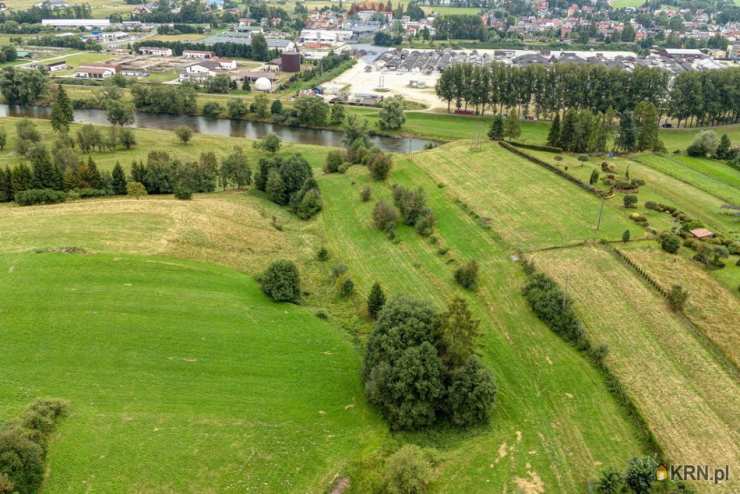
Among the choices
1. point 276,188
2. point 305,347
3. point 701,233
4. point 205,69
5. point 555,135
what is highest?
point 205,69

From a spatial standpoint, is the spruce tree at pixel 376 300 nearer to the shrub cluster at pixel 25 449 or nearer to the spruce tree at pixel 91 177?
the shrub cluster at pixel 25 449

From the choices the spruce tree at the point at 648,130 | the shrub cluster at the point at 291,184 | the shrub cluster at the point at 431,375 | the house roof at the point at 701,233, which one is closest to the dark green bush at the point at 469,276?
the shrub cluster at the point at 431,375

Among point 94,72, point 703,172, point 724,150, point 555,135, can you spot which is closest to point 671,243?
point 703,172

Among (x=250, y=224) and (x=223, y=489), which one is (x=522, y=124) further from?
(x=223, y=489)

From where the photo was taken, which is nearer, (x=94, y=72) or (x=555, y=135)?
(x=555, y=135)

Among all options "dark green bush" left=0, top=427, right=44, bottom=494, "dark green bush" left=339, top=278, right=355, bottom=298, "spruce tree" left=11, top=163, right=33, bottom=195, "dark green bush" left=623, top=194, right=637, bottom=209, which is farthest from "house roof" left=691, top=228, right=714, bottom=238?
"spruce tree" left=11, top=163, right=33, bottom=195

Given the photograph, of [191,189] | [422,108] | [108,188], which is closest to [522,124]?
[422,108]

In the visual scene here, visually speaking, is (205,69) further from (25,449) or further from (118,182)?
(25,449)

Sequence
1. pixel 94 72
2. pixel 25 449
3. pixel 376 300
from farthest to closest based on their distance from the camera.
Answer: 1. pixel 94 72
2. pixel 376 300
3. pixel 25 449

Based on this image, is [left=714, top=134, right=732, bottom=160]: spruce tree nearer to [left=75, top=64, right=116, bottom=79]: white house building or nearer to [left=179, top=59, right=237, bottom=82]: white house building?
[left=179, top=59, right=237, bottom=82]: white house building
